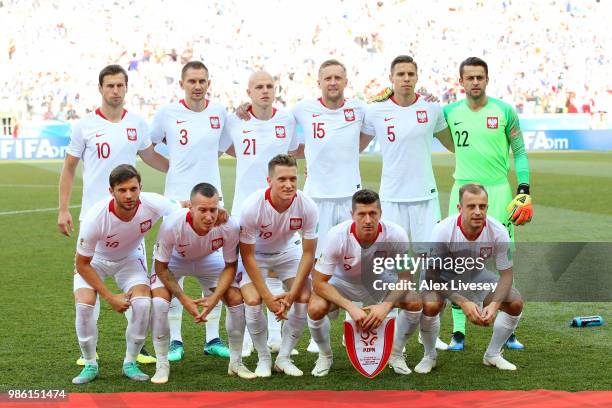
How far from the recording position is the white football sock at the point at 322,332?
5566 millimetres

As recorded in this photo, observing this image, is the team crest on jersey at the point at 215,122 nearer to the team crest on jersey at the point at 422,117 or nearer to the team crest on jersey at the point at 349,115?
the team crest on jersey at the point at 349,115

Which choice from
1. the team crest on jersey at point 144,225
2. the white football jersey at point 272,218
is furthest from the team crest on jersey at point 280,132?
the team crest on jersey at point 144,225

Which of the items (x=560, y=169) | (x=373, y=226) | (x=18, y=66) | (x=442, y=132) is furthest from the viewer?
(x=18, y=66)

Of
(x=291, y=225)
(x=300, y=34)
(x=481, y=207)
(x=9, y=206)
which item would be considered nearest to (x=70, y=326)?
(x=291, y=225)

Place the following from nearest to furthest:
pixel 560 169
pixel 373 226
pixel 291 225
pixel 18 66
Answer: pixel 373 226, pixel 291 225, pixel 560 169, pixel 18 66

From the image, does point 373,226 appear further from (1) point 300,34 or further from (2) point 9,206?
(1) point 300,34

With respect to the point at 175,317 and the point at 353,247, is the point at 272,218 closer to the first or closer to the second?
the point at 353,247

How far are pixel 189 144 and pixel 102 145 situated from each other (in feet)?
2.09

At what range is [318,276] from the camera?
5.59 meters

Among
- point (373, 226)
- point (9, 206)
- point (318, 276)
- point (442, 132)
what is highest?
point (442, 132)

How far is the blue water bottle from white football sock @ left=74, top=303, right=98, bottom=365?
11.6ft

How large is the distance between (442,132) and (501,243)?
130 centimetres

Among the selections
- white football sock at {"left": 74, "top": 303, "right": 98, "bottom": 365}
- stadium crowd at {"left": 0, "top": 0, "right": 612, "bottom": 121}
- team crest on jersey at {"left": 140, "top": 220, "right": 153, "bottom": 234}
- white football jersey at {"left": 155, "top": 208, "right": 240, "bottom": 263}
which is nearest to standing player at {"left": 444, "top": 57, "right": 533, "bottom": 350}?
white football jersey at {"left": 155, "top": 208, "right": 240, "bottom": 263}

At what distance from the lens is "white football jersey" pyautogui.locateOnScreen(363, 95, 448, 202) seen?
6449 mm
